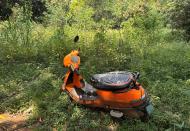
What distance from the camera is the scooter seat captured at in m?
5.10

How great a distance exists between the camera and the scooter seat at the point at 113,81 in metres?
5.10

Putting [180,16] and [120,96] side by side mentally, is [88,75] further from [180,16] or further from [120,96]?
[180,16]

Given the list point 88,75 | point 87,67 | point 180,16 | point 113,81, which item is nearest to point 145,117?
point 113,81

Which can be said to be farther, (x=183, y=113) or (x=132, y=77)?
(x=183, y=113)

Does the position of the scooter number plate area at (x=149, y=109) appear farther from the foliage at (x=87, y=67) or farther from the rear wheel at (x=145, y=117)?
the foliage at (x=87, y=67)

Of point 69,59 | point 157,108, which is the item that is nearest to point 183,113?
point 157,108

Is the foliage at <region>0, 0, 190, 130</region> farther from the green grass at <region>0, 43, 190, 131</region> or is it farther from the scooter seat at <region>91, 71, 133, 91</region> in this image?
the scooter seat at <region>91, 71, 133, 91</region>

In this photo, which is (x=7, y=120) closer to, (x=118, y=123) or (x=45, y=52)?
(x=118, y=123)

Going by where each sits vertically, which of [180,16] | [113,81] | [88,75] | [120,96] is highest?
[180,16]

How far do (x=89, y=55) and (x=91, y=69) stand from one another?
82 centimetres

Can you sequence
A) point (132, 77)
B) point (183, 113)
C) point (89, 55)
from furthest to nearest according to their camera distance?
1. point (89, 55)
2. point (183, 113)
3. point (132, 77)

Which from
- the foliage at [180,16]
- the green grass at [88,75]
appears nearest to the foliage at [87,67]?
the green grass at [88,75]

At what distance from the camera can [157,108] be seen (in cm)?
584

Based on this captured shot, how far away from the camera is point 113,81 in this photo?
5.21 m
